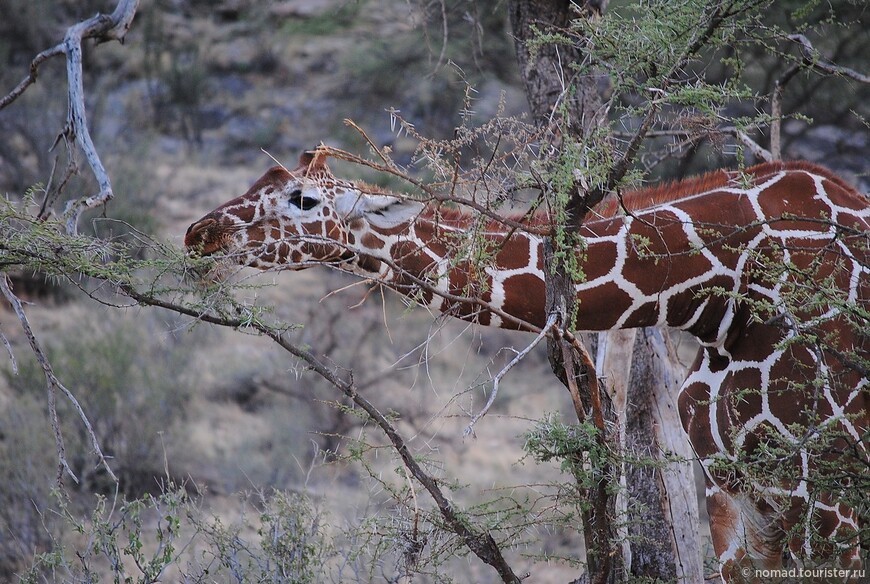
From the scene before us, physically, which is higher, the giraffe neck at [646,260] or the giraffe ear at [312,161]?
the giraffe ear at [312,161]

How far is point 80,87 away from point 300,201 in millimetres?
1002

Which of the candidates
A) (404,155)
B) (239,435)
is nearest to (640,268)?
(239,435)

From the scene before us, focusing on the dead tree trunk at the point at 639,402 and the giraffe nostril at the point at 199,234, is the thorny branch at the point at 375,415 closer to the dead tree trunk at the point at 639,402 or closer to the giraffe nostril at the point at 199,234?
the giraffe nostril at the point at 199,234

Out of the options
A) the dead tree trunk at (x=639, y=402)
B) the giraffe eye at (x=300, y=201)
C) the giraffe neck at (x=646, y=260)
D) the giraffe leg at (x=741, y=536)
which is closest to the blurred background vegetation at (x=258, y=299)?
the giraffe neck at (x=646, y=260)

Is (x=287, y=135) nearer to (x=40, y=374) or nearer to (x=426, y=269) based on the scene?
(x=40, y=374)

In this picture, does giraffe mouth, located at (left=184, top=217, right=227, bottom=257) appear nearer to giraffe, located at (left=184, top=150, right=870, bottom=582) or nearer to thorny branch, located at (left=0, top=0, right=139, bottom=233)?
giraffe, located at (left=184, top=150, right=870, bottom=582)

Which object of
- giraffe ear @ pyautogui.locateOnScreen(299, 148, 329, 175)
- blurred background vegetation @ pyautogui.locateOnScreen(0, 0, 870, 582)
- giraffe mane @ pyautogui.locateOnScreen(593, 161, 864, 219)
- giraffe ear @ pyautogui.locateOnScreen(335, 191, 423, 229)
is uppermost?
giraffe ear @ pyautogui.locateOnScreen(299, 148, 329, 175)

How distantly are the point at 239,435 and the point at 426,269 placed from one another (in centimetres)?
627

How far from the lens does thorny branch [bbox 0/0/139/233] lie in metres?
3.49

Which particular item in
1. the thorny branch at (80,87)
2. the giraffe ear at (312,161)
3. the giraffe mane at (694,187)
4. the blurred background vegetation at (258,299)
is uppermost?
the thorny branch at (80,87)

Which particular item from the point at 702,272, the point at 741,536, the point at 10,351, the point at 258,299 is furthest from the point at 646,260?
the point at 258,299

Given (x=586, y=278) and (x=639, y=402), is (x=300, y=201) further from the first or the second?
(x=639, y=402)

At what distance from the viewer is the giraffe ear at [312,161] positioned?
4041mm

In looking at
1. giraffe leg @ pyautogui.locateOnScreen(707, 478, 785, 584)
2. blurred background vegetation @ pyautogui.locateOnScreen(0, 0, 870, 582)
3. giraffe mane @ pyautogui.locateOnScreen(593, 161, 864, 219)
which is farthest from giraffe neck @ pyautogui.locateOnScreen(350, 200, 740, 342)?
giraffe leg @ pyautogui.locateOnScreen(707, 478, 785, 584)
